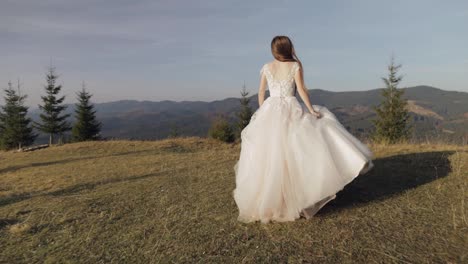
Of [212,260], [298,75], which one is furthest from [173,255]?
[298,75]

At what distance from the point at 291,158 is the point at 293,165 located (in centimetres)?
11

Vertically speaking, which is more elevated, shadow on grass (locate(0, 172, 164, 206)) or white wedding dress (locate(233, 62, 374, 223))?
white wedding dress (locate(233, 62, 374, 223))

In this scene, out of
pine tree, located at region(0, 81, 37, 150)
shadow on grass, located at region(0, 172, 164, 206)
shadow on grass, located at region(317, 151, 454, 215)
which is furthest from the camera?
pine tree, located at region(0, 81, 37, 150)

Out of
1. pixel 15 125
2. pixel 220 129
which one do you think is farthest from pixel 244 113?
pixel 15 125

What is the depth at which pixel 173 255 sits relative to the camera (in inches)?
150

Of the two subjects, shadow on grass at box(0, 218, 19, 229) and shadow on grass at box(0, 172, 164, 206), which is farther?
shadow on grass at box(0, 172, 164, 206)

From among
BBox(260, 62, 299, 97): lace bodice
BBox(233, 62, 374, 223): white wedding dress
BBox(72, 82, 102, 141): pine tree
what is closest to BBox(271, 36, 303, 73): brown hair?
BBox(260, 62, 299, 97): lace bodice

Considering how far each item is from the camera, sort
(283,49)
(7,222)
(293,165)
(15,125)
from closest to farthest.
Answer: (293,165) → (283,49) → (7,222) → (15,125)

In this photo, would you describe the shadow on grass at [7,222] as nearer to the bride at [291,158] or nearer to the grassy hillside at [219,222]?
the grassy hillside at [219,222]

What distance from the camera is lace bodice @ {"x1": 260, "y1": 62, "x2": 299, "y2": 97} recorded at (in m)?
5.21

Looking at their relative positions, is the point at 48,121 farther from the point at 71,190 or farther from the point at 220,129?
the point at 71,190

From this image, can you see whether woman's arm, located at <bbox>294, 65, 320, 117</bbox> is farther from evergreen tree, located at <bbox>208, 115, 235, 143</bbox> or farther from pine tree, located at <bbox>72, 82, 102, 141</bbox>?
pine tree, located at <bbox>72, 82, 102, 141</bbox>

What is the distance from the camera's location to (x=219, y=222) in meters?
4.82

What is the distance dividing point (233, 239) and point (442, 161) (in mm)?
6748
